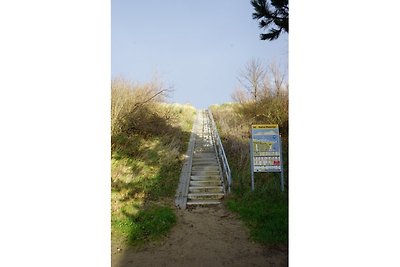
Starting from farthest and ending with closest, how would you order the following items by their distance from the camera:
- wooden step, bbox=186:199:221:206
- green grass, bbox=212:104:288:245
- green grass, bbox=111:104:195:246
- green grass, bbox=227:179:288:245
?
wooden step, bbox=186:199:221:206 → green grass, bbox=111:104:195:246 → green grass, bbox=212:104:288:245 → green grass, bbox=227:179:288:245

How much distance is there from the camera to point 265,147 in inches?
326

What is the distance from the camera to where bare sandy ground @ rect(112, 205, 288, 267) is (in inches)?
192

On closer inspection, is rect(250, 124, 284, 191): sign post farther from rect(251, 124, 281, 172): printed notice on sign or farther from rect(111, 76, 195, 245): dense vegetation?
rect(111, 76, 195, 245): dense vegetation

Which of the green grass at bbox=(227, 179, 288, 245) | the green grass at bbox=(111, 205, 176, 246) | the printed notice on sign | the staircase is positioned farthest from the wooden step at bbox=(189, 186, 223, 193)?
the green grass at bbox=(111, 205, 176, 246)

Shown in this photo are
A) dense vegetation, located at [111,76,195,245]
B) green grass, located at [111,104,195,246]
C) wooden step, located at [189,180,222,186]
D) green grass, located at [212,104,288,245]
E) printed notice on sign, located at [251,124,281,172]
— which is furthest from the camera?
wooden step, located at [189,180,222,186]

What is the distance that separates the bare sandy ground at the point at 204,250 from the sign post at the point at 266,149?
2.16m

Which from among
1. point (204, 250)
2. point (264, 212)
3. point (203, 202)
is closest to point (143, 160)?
point (203, 202)

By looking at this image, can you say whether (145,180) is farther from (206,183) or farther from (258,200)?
(258,200)

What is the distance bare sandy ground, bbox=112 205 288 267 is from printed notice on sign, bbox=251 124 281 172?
2194 mm

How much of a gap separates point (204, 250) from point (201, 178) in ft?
14.1
